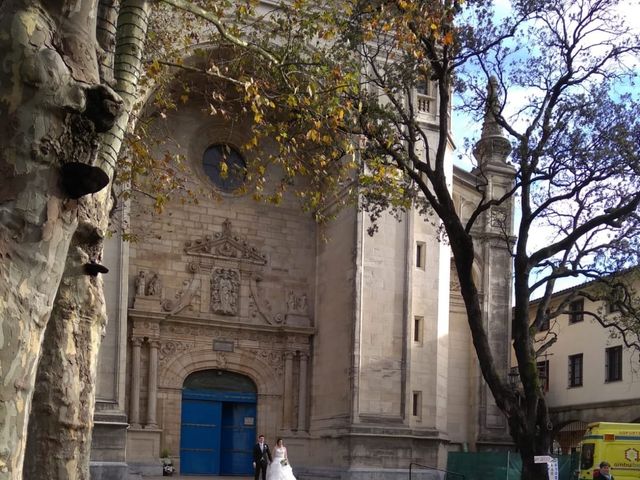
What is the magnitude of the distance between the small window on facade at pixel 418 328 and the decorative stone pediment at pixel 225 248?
15.9ft

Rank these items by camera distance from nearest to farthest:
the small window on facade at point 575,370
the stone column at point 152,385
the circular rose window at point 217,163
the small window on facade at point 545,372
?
the stone column at point 152,385, the circular rose window at point 217,163, the small window on facade at point 575,370, the small window on facade at point 545,372

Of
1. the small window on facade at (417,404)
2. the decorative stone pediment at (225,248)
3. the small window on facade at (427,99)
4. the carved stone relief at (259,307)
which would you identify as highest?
the small window on facade at (427,99)

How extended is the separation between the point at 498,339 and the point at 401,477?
28.0 feet

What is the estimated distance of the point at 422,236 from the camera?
82.9ft

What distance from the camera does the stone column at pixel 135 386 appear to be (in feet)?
76.2

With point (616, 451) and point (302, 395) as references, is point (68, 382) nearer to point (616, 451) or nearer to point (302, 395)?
point (302, 395)

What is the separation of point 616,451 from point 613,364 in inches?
584

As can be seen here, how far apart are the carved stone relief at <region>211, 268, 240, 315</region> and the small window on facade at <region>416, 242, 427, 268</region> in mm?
5296

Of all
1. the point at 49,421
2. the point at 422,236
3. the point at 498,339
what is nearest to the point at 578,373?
the point at 498,339

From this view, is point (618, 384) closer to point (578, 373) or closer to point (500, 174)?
point (578, 373)

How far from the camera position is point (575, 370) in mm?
41031

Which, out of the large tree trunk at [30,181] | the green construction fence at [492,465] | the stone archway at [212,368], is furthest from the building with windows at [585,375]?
the large tree trunk at [30,181]

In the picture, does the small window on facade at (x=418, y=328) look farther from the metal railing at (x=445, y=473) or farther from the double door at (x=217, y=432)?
the double door at (x=217, y=432)

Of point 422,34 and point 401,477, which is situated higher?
point 422,34
